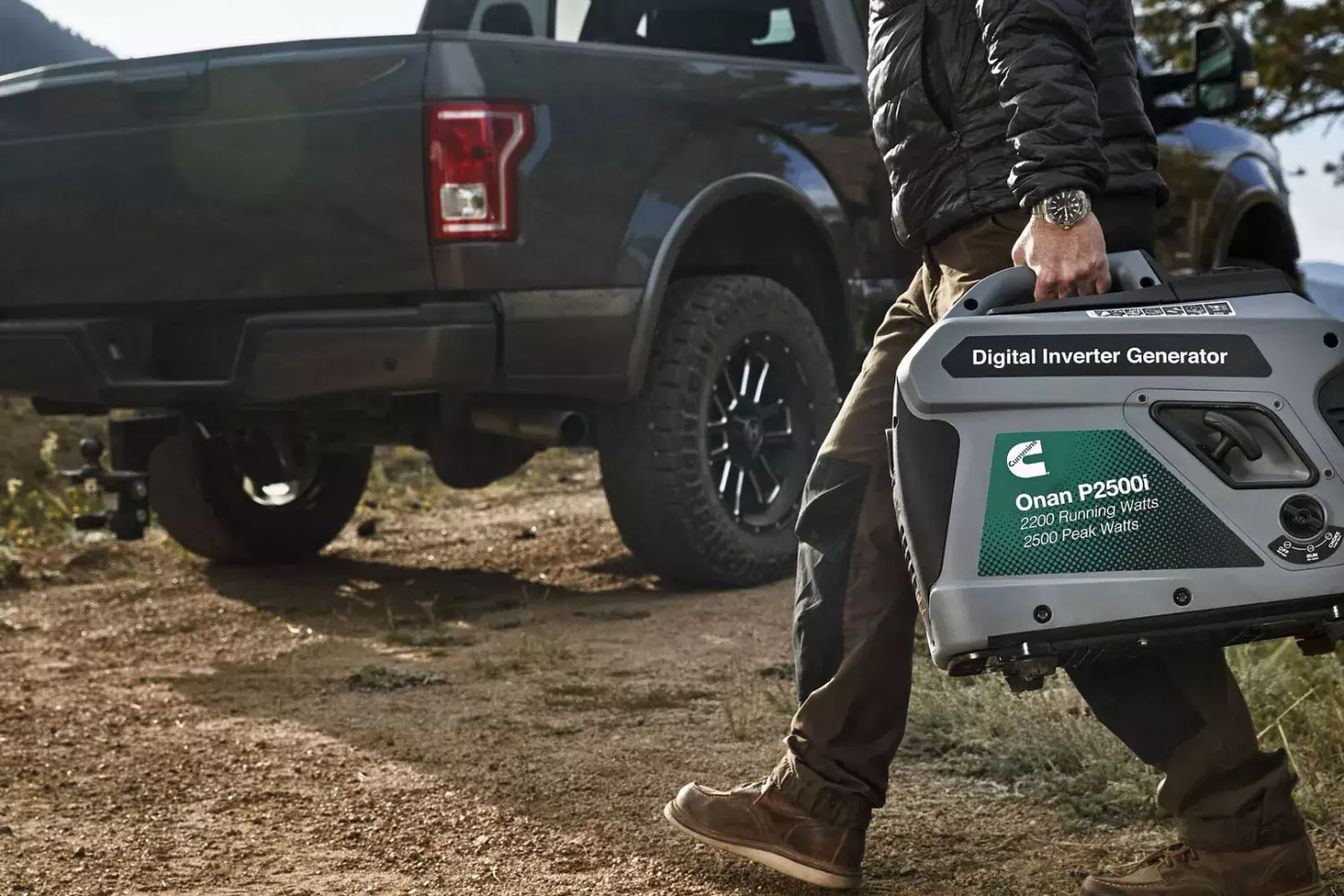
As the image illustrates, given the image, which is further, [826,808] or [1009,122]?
[826,808]

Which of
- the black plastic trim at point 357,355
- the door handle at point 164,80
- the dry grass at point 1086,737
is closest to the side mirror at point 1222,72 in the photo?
the dry grass at point 1086,737

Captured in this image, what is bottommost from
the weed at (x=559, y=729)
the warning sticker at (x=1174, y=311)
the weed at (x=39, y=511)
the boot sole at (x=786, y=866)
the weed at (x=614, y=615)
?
the weed at (x=39, y=511)

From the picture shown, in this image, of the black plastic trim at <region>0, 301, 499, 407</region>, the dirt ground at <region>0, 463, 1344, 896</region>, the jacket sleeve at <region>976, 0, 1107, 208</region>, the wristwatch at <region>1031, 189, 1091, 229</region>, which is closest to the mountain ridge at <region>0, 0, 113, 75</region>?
the dirt ground at <region>0, 463, 1344, 896</region>

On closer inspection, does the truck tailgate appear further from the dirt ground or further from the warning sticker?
the warning sticker

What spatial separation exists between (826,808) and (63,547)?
211 inches

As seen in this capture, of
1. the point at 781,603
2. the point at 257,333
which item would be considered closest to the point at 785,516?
the point at 781,603

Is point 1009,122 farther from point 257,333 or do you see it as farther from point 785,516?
point 785,516

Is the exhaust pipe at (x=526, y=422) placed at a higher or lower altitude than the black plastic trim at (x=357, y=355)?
lower

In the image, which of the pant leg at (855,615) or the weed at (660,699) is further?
the weed at (660,699)

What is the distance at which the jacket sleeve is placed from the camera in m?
2.31

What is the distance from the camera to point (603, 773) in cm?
346

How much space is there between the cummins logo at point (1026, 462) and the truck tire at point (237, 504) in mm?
4250

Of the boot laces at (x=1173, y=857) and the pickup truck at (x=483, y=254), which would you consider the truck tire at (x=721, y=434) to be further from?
the boot laces at (x=1173, y=857)

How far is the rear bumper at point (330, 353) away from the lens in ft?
15.0
